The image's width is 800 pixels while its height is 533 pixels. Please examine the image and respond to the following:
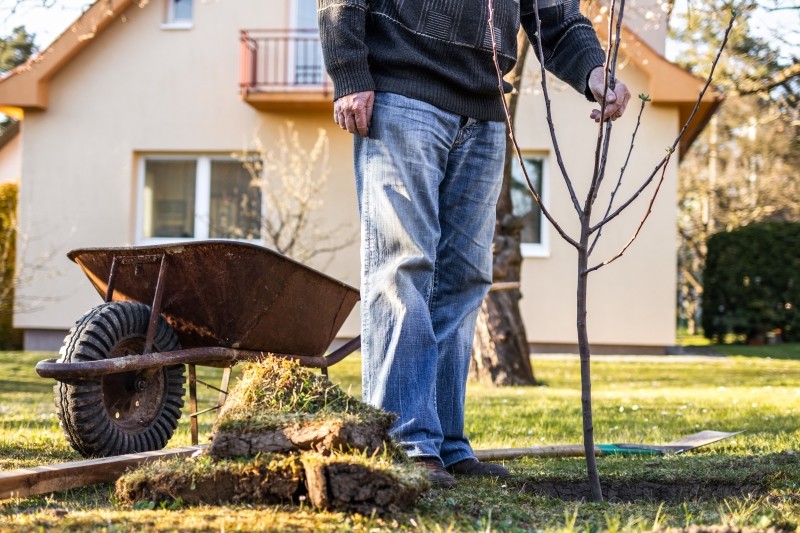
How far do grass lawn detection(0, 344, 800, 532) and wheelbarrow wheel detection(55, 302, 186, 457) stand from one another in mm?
196

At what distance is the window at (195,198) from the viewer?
1370cm

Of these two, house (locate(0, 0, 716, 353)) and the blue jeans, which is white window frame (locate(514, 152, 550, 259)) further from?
the blue jeans

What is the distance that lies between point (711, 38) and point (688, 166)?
585 inches

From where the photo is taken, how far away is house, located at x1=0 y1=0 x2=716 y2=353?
13328 millimetres

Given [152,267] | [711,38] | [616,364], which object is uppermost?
[711,38]

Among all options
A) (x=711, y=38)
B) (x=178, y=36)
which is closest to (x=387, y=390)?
(x=711, y=38)

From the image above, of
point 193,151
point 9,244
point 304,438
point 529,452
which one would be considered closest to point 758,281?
point 193,151

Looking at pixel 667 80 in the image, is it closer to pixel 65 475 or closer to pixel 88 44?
pixel 88 44

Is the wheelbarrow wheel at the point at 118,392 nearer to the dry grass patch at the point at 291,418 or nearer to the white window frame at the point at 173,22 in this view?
the dry grass patch at the point at 291,418

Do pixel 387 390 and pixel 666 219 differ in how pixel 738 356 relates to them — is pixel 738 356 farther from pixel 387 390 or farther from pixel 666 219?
pixel 387 390

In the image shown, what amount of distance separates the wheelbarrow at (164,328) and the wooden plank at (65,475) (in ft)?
1.22

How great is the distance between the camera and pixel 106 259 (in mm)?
3580

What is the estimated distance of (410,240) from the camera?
2.64 m

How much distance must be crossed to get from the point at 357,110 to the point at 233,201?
11.3 meters
